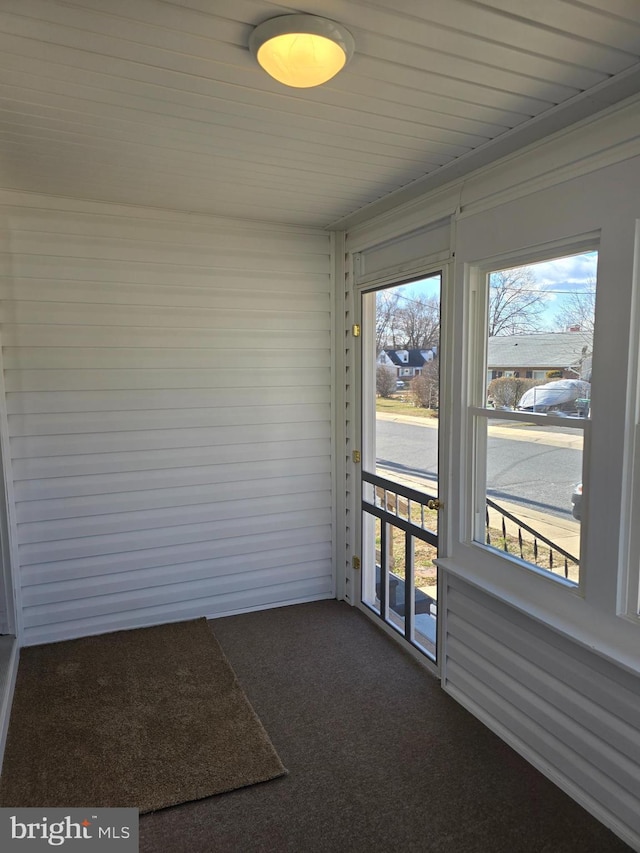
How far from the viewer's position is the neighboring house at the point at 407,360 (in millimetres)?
3045

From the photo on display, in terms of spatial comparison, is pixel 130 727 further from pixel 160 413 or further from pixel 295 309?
pixel 295 309

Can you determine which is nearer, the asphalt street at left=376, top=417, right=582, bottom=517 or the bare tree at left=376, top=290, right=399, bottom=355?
the asphalt street at left=376, top=417, right=582, bottom=517

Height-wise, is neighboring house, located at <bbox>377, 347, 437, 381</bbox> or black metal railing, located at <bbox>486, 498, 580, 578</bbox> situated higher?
neighboring house, located at <bbox>377, 347, 437, 381</bbox>

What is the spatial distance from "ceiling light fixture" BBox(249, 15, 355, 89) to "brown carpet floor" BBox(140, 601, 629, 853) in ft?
8.14

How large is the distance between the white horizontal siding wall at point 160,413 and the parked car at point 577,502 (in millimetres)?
1954

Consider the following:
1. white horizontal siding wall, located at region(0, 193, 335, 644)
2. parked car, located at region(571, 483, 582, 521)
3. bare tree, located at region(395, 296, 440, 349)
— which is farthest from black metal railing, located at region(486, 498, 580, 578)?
white horizontal siding wall, located at region(0, 193, 335, 644)

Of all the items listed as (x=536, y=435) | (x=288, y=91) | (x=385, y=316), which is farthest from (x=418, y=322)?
(x=288, y=91)

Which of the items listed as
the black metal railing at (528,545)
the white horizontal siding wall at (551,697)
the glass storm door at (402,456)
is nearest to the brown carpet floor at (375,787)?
the white horizontal siding wall at (551,697)

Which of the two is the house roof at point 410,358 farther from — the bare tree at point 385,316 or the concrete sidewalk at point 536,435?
the concrete sidewalk at point 536,435

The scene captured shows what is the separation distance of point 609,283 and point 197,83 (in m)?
1.52

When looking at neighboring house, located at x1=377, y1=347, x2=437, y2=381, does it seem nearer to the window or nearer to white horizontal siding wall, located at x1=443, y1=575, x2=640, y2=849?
the window

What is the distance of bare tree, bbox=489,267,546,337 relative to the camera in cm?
233

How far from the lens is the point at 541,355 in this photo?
2293mm

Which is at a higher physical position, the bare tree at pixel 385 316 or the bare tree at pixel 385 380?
the bare tree at pixel 385 316
